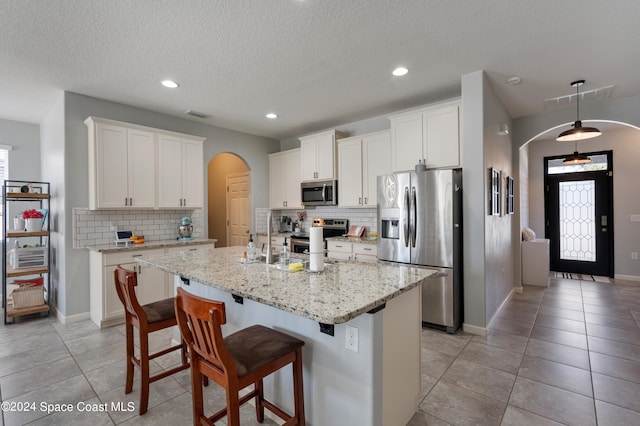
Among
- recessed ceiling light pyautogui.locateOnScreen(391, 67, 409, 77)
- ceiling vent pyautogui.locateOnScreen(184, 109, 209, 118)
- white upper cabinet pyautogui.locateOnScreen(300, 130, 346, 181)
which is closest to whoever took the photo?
recessed ceiling light pyautogui.locateOnScreen(391, 67, 409, 77)

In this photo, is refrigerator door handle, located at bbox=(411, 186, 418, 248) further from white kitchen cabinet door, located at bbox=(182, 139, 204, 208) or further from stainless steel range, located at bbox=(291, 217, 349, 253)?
white kitchen cabinet door, located at bbox=(182, 139, 204, 208)

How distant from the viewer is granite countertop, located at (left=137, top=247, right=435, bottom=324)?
Result: 1366mm

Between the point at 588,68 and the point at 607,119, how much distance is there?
4.32 feet

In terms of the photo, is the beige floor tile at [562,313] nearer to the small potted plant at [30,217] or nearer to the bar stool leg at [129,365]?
the bar stool leg at [129,365]

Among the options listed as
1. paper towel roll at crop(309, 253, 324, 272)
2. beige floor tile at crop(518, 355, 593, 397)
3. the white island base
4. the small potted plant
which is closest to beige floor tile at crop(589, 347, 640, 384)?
beige floor tile at crop(518, 355, 593, 397)

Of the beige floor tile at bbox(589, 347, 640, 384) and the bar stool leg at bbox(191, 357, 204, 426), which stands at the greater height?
the bar stool leg at bbox(191, 357, 204, 426)

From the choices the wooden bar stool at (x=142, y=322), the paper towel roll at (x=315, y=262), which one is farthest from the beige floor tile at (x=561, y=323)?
the wooden bar stool at (x=142, y=322)

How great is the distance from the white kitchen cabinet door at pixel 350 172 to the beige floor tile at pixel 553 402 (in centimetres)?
295

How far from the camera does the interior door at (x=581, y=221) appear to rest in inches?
228

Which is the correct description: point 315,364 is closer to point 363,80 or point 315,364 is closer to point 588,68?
point 363,80

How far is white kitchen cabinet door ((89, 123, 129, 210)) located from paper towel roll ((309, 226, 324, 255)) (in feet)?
10.1

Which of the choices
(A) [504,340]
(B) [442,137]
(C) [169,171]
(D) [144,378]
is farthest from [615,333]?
(C) [169,171]

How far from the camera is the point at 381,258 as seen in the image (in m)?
3.79

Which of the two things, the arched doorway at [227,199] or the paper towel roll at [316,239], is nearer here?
the paper towel roll at [316,239]
